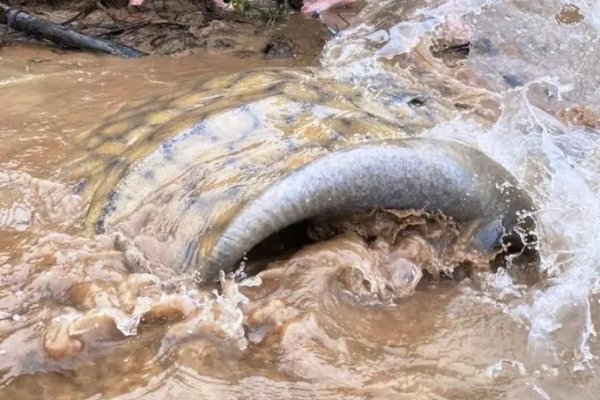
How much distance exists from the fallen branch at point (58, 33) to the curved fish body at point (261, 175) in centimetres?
156

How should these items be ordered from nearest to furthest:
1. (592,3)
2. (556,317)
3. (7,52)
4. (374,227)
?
1. (556,317)
2. (374,227)
3. (7,52)
4. (592,3)

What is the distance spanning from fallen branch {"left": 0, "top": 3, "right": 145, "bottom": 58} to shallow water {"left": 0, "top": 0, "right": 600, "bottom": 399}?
0.78 m

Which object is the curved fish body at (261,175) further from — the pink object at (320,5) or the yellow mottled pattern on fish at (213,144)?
the pink object at (320,5)

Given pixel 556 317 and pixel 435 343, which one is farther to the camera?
pixel 556 317

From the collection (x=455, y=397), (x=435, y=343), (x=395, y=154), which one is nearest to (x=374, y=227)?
(x=395, y=154)

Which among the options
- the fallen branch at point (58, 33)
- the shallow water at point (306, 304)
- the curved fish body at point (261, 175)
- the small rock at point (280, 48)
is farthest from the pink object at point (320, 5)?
the curved fish body at point (261, 175)

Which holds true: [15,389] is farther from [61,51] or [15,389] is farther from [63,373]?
[61,51]

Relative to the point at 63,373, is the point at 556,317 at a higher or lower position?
lower

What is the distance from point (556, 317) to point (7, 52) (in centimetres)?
333

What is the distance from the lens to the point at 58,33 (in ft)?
14.9

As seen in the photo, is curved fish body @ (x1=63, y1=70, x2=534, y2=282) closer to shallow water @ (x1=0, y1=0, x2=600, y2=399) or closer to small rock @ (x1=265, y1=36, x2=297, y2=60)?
shallow water @ (x1=0, y1=0, x2=600, y2=399)

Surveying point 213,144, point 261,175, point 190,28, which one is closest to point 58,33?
point 190,28

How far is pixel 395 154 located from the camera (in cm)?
258

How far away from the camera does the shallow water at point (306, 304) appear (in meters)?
2.07
